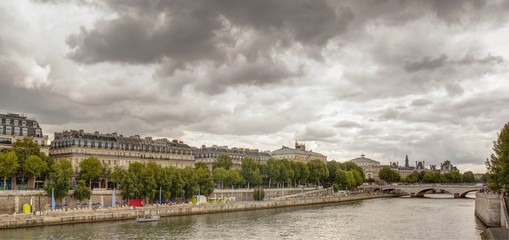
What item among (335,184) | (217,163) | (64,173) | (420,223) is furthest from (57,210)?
(335,184)

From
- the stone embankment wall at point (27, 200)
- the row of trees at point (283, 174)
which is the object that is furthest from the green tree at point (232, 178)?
the stone embankment wall at point (27, 200)

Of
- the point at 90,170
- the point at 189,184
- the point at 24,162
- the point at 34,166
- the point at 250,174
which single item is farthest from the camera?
the point at 250,174

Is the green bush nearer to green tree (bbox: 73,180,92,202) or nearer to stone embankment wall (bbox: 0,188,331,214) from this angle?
stone embankment wall (bbox: 0,188,331,214)

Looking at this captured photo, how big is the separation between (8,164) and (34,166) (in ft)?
12.2

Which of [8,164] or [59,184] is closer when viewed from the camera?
[59,184]

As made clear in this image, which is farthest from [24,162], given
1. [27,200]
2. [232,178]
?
A: [232,178]

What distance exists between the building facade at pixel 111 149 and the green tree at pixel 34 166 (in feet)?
67.7

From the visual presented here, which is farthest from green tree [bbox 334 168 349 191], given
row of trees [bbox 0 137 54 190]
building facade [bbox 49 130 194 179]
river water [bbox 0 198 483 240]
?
row of trees [bbox 0 137 54 190]

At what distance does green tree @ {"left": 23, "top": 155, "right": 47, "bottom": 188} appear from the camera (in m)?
83.6

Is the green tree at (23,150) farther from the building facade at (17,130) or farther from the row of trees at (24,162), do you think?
the building facade at (17,130)

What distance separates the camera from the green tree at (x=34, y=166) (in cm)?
8356

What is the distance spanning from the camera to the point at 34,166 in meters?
83.6

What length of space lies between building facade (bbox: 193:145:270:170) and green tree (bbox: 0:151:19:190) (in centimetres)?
7697

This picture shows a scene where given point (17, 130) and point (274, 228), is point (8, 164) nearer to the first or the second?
point (17, 130)
